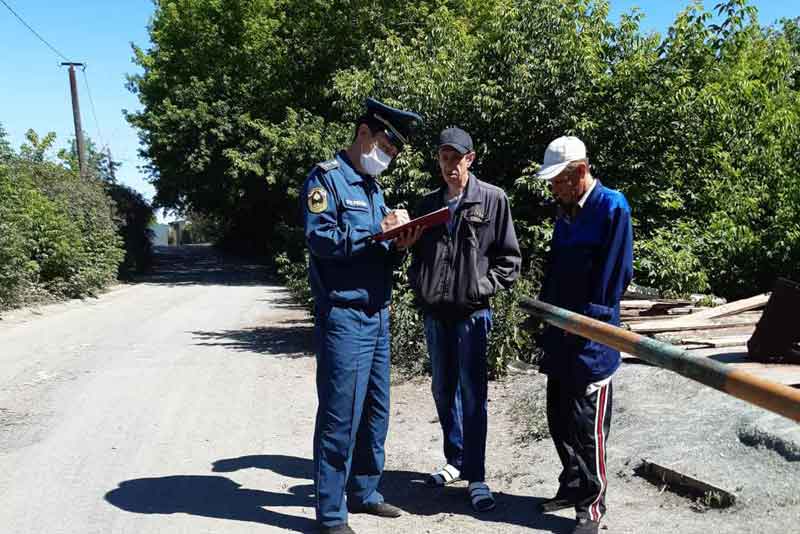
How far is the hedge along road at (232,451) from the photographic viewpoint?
4.20m

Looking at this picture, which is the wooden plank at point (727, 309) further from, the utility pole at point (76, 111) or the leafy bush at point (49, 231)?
the utility pole at point (76, 111)

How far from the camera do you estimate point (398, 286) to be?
28.4ft

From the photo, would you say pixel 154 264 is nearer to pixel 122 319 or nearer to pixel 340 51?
pixel 340 51

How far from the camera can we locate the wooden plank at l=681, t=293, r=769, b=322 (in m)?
8.00

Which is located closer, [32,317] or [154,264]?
[32,317]

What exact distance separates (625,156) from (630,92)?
0.71 meters

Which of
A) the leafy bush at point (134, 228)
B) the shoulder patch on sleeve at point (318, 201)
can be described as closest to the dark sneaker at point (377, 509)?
the shoulder patch on sleeve at point (318, 201)

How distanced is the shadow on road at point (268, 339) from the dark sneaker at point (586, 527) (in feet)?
21.5

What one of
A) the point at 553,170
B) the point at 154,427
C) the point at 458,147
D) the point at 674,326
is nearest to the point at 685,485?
the point at 553,170

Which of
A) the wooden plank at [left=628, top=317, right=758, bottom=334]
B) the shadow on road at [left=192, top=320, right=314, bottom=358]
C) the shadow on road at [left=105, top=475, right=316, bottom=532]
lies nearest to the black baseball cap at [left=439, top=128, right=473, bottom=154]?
the shadow on road at [left=105, top=475, right=316, bottom=532]

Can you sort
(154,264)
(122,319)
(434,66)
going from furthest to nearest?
(154,264), (122,319), (434,66)

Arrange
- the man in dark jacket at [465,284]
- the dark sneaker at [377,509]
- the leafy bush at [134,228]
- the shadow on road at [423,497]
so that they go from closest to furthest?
1. the shadow on road at [423,497]
2. the dark sneaker at [377,509]
3. the man in dark jacket at [465,284]
4. the leafy bush at [134,228]

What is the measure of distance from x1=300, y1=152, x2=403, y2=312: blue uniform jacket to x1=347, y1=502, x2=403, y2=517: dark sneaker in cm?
115

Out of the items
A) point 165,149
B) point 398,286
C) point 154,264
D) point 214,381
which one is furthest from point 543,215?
point 154,264
